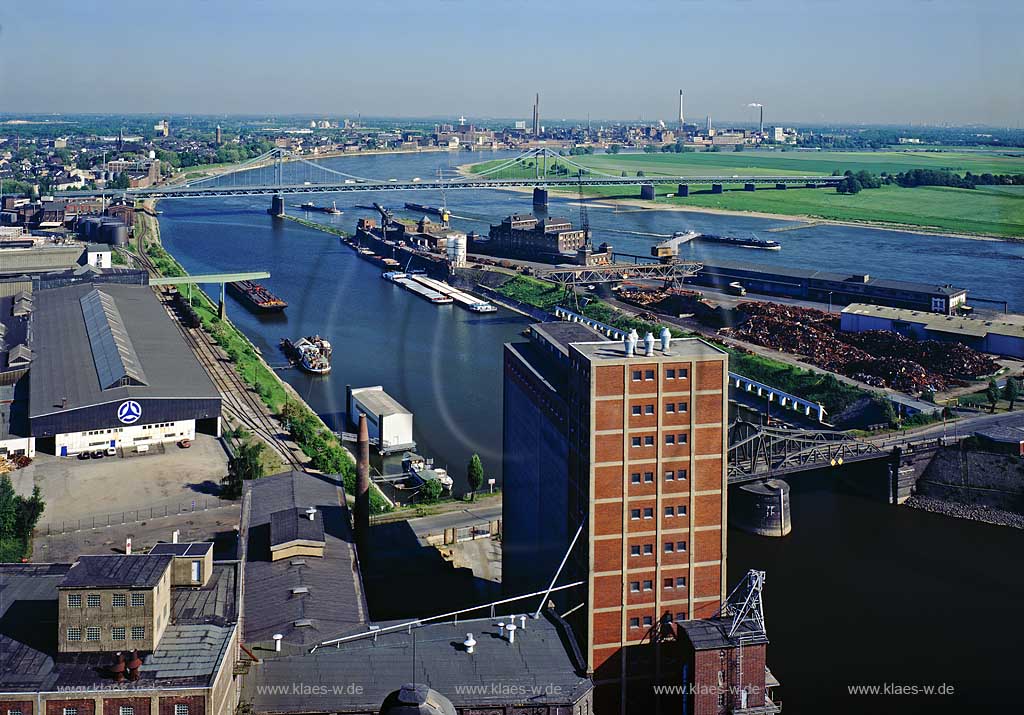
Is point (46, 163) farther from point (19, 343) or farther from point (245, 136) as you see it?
point (19, 343)

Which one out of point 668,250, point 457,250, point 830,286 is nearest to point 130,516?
point 830,286

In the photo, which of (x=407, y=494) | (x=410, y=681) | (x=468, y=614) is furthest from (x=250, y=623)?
(x=407, y=494)

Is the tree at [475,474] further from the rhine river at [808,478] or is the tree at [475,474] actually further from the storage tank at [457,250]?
the storage tank at [457,250]

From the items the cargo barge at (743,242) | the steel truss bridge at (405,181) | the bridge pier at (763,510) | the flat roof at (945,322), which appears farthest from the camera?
the steel truss bridge at (405,181)

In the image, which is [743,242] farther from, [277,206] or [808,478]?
[808,478]

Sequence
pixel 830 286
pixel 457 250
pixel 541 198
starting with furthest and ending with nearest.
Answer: pixel 541 198 < pixel 457 250 < pixel 830 286

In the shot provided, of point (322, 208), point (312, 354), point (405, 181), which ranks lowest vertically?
point (312, 354)

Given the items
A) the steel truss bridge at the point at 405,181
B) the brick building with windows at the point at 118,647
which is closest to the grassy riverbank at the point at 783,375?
the brick building with windows at the point at 118,647

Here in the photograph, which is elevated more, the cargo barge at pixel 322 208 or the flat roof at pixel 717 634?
the cargo barge at pixel 322 208
